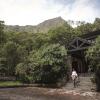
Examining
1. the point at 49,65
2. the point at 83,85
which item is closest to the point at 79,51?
the point at 49,65

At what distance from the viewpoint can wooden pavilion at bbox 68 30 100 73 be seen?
3026 centimetres

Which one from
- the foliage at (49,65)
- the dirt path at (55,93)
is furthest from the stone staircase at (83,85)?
the foliage at (49,65)

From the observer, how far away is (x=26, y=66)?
29.8 meters

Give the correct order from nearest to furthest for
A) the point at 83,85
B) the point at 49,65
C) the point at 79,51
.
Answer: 1. the point at 83,85
2. the point at 49,65
3. the point at 79,51

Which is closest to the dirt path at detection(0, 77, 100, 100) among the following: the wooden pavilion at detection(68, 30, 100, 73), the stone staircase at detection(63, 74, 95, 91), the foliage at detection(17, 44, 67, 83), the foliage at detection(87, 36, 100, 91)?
the stone staircase at detection(63, 74, 95, 91)

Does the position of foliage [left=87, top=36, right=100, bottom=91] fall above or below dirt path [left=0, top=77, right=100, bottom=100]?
above

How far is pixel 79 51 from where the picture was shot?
3120 cm

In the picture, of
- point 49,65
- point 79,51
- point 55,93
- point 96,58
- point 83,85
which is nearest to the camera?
point 55,93

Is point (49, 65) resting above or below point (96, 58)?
below

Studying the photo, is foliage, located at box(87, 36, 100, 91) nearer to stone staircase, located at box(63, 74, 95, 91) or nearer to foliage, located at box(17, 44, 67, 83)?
stone staircase, located at box(63, 74, 95, 91)

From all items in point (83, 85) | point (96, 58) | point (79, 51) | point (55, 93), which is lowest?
point (55, 93)

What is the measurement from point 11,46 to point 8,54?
1.39 meters

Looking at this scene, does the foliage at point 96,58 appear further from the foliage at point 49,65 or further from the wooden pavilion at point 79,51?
the wooden pavilion at point 79,51

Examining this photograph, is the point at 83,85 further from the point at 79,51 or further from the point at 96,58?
the point at 79,51
